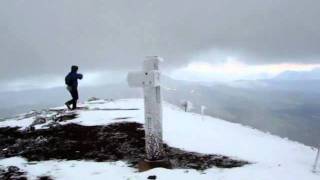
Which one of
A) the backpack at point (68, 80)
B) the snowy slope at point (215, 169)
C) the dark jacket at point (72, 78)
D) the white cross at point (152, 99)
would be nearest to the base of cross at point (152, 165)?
the white cross at point (152, 99)

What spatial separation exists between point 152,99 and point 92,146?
4841mm

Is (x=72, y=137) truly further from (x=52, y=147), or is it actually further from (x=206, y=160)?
(x=206, y=160)

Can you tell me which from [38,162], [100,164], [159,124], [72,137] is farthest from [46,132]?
[159,124]

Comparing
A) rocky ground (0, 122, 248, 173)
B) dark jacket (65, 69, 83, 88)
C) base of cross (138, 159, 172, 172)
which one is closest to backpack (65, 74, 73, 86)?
dark jacket (65, 69, 83, 88)

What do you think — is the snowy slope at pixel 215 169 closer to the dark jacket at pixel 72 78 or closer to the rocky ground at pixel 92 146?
the rocky ground at pixel 92 146

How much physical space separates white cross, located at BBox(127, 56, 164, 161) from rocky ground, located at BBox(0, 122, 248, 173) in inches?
33.1

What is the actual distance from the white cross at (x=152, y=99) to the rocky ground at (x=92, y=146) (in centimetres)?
84

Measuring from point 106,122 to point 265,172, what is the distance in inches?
454

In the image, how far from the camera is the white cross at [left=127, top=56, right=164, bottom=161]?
14414 mm

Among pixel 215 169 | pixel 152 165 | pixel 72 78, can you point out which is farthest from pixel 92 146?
pixel 72 78

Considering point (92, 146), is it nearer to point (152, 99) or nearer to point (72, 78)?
point (152, 99)

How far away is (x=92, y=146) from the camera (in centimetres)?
1820

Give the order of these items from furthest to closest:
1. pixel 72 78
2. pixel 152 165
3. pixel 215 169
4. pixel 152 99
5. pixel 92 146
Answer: pixel 72 78, pixel 92 146, pixel 152 99, pixel 152 165, pixel 215 169

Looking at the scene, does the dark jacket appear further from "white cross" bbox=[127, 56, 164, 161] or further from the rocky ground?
"white cross" bbox=[127, 56, 164, 161]
